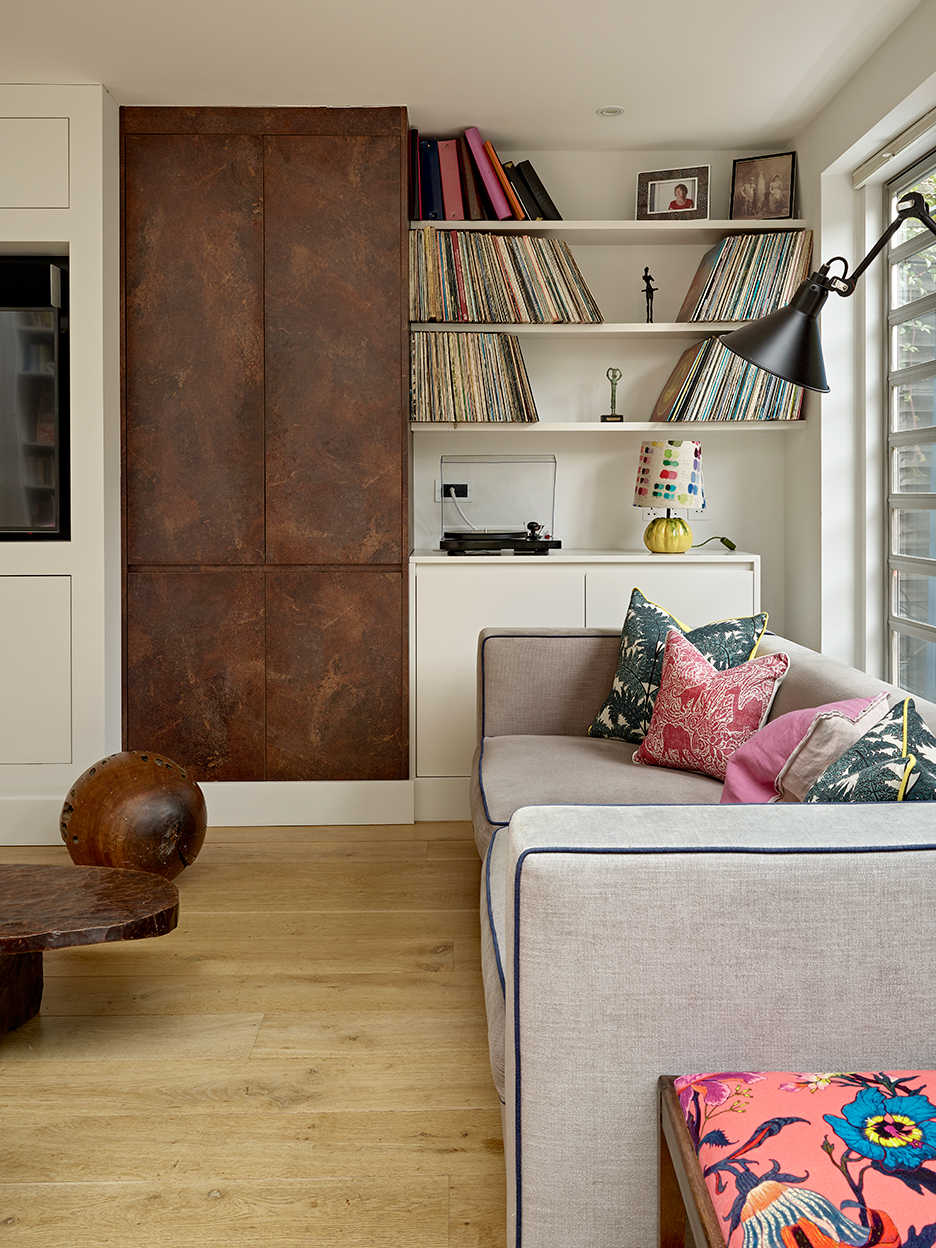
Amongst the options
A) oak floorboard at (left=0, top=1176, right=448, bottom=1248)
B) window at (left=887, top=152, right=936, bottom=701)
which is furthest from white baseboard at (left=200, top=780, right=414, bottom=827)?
oak floorboard at (left=0, top=1176, right=448, bottom=1248)

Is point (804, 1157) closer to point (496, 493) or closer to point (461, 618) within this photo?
point (461, 618)

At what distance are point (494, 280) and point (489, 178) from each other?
368mm

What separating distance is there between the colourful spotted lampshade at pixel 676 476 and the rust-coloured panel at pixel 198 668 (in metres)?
1.45

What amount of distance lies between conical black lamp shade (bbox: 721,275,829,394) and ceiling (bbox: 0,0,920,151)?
1.36 metres

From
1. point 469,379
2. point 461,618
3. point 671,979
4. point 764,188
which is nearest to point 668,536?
point 461,618

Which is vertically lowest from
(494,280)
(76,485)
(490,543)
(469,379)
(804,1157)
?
(804,1157)

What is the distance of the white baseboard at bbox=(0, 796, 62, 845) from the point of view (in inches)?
127

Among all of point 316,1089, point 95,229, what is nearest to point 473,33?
point 95,229

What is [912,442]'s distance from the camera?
10.0 feet

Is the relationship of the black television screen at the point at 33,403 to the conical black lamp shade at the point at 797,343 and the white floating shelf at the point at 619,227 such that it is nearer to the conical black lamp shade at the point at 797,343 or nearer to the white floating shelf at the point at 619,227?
the white floating shelf at the point at 619,227

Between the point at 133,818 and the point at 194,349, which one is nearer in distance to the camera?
the point at 133,818

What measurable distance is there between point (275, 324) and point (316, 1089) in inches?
97.1

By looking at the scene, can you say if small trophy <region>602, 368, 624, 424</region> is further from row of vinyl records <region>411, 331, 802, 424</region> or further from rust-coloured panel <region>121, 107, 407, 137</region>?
rust-coloured panel <region>121, 107, 407, 137</region>

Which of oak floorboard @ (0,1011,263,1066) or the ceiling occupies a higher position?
the ceiling
